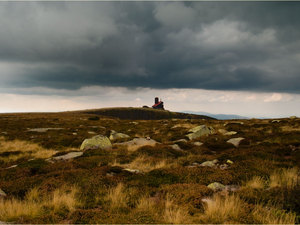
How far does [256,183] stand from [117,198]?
18.4 ft

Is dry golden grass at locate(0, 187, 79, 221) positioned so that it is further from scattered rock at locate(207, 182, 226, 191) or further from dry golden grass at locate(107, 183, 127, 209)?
scattered rock at locate(207, 182, 226, 191)

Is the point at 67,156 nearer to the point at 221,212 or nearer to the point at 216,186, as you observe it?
the point at 216,186

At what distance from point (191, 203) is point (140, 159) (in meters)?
7.07

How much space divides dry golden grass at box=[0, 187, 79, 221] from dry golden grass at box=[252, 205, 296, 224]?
5624 millimetres

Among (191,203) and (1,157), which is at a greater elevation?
(191,203)

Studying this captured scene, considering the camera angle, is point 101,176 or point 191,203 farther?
point 101,176

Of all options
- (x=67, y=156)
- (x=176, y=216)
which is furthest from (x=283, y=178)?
(x=67, y=156)

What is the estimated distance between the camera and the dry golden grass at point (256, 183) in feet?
23.2

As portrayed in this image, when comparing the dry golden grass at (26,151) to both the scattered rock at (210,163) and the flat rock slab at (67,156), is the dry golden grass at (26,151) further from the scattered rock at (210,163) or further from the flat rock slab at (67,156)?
the scattered rock at (210,163)

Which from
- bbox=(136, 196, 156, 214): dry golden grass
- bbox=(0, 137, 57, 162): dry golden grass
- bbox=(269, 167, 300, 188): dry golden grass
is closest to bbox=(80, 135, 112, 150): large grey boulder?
bbox=(0, 137, 57, 162): dry golden grass

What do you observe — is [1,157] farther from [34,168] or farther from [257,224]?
[257,224]

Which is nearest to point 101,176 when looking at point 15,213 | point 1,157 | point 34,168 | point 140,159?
point 15,213

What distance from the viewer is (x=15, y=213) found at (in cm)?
546

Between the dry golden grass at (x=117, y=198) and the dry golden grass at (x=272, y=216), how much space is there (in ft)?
13.0
